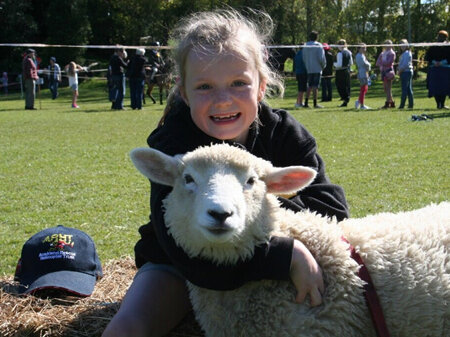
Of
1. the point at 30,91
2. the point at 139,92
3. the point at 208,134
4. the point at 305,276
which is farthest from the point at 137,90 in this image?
the point at 305,276

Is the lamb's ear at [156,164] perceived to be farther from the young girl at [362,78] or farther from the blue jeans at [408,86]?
the young girl at [362,78]

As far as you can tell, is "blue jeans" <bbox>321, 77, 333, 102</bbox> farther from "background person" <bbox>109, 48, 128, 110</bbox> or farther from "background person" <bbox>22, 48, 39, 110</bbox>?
"background person" <bbox>22, 48, 39, 110</bbox>

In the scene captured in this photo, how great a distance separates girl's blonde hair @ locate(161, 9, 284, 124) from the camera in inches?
113

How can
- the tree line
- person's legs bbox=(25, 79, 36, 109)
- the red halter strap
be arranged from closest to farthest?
the red halter strap < person's legs bbox=(25, 79, 36, 109) < the tree line

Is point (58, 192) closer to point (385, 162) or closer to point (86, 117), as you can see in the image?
point (385, 162)

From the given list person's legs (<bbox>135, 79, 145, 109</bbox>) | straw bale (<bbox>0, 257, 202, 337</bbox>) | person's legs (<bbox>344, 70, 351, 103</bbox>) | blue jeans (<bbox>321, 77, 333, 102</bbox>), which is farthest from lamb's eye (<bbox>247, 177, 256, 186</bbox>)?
blue jeans (<bbox>321, 77, 333, 102</bbox>)

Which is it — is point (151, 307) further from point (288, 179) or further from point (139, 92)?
point (139, 92)

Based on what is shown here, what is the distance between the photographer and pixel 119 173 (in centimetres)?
776

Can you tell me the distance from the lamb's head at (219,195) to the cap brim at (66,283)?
1.07 m

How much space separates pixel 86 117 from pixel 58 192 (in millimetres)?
10969

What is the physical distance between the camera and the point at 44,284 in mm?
3221

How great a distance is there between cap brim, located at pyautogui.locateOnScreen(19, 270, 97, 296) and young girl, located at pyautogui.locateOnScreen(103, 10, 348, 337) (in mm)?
467

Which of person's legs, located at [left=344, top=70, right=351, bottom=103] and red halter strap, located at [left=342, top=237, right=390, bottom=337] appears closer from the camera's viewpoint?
red halter strap, located at [left=342, top=237, right=390, bottom=337]

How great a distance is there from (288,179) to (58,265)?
163 cm
